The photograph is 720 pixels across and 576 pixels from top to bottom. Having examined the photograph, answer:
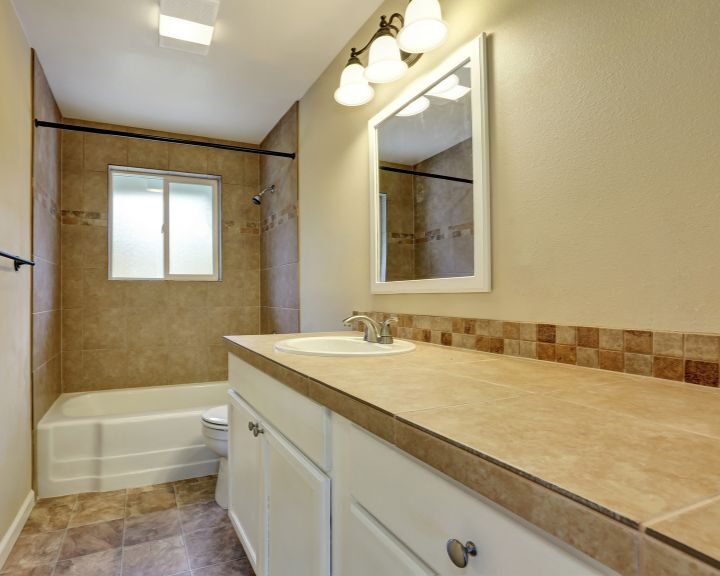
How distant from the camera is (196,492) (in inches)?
97.1

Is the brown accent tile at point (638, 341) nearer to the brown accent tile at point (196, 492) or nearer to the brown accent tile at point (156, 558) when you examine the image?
the brown accent tile at point (156, 558)

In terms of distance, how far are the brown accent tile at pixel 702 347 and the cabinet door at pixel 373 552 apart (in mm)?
657

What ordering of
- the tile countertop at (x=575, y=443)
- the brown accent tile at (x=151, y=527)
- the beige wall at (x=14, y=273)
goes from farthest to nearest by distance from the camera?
the brown accent tile at (x=151, y=527) → the beige wall at (x=14, y=273) → the tile countertop at (x=575, y=443)

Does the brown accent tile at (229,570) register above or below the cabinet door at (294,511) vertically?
below

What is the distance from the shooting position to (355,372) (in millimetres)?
1050

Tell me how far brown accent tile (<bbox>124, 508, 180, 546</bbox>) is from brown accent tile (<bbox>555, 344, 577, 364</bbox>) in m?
1.88

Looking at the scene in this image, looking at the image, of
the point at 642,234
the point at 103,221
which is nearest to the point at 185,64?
A: the point at 103,221

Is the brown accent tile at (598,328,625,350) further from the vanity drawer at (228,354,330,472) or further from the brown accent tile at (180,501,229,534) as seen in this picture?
the brown accent tile at (180,501,229,534)

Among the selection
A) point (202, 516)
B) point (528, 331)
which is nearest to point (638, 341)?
point (528, 331)

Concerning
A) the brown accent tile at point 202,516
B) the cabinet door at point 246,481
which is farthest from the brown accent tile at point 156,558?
the cabinet door at point 246,481

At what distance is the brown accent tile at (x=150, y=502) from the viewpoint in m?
→ 2.27

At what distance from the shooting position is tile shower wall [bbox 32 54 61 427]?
2.39 meters

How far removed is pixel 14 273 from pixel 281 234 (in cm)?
162

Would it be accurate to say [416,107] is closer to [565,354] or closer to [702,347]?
[565,354]
